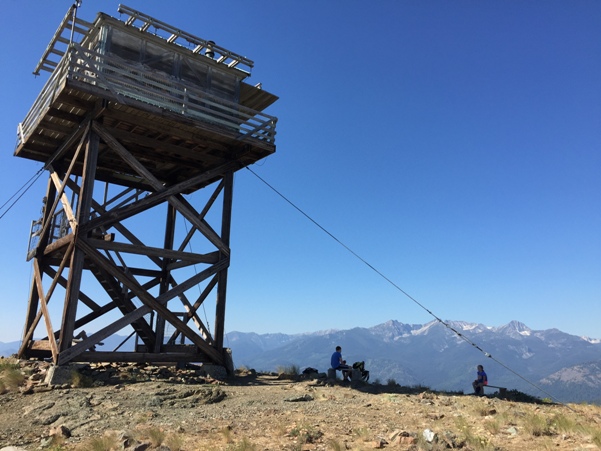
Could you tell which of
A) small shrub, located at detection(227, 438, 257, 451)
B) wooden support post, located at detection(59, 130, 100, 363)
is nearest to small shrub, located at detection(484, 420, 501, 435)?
small shrub, located at detection(227, 438, 257, 451)

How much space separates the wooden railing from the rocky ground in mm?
8632

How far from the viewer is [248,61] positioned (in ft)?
63.1

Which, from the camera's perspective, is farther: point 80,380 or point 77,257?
point 77,257

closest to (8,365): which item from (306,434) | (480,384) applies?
(306,434)

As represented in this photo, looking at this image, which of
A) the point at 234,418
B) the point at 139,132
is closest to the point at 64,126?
the point at 139,132

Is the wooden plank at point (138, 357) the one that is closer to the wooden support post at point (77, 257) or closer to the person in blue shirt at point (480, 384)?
the wooden support post at point (77, 257)

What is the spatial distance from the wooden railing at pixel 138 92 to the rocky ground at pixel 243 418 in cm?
863

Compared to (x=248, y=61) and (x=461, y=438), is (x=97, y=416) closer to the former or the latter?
(x=461, y=438)

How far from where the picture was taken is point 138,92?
15.9 meters

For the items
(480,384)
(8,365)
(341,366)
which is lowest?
(480,384)

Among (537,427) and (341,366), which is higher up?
(341,366)

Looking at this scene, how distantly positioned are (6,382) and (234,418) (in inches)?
278

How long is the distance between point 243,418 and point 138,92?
11.0 metres

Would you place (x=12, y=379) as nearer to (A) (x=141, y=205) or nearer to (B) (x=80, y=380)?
(B) (x=80, y=380)
